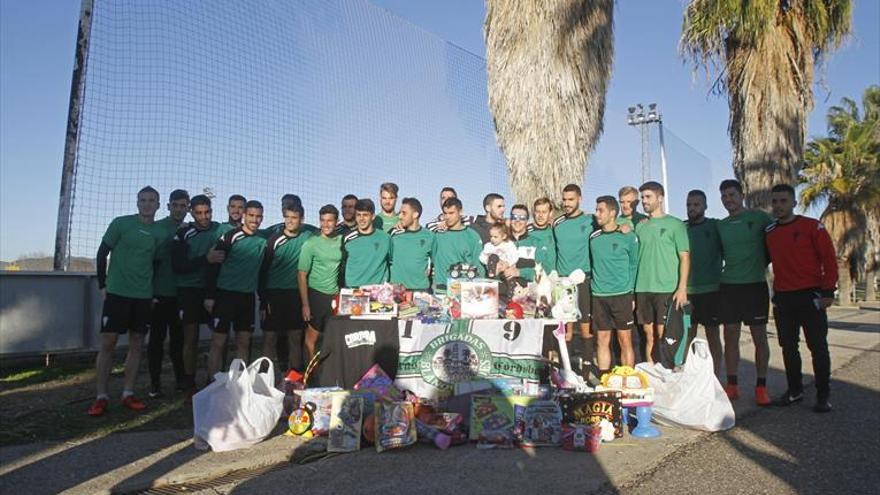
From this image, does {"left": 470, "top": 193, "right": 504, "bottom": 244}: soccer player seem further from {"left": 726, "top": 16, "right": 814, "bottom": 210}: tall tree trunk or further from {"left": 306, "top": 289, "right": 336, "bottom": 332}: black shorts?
{"left": 726, "top": 16, "right": 814, "bottom": 210}: tall tree trunk

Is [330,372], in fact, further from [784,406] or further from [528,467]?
[784,406]

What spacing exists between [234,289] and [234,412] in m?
1.91

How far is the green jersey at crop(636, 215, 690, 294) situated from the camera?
262 inches

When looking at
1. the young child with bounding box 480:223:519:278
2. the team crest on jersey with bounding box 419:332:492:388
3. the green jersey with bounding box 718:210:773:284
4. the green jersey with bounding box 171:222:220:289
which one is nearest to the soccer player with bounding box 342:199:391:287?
the young child with bounding box 480:223:519:278

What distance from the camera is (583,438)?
4586 mm

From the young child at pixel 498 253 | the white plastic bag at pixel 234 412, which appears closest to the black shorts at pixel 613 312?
the young child at pixel 498 253

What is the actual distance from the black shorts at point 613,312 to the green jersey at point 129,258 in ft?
14.8

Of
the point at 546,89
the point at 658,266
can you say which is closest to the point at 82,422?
the point at 658,266

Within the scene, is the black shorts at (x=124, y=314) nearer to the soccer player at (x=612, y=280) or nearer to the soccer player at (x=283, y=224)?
the soccer player at (x=283, y=224)

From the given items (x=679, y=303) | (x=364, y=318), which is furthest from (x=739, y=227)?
(x=364, y=318)

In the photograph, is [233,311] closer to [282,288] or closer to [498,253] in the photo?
[282,288]

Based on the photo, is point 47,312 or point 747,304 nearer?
point 747,304

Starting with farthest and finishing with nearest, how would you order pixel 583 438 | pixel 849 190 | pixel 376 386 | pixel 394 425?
pixel 849 190, pixel 376 386, pixel 394 425, pixel 583 438

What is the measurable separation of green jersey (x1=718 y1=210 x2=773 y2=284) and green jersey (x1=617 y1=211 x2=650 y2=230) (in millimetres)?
907
